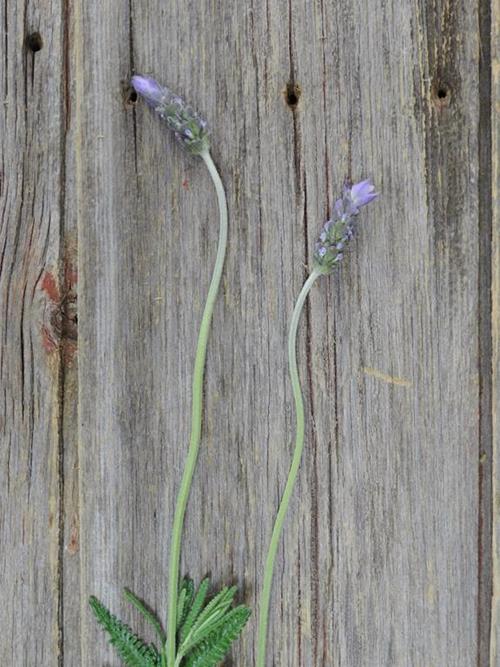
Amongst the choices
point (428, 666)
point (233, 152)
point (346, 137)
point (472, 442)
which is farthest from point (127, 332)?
point (428, 666)

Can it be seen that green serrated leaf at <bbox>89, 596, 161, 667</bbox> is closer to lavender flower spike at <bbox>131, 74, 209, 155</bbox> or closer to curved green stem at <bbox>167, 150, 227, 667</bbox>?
curved green stem at <bbox>167, 150, 227, 667</bbox>

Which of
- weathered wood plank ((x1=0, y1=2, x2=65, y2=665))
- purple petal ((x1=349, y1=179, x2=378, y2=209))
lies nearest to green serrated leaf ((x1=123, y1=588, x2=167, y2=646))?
weathered wood plank ((x1=0, y1=2, x2=65, y2=665))

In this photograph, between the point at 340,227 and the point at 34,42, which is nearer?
the point at 340,227

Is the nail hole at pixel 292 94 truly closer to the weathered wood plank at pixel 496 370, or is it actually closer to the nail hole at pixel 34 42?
the weathered wood plank at pixel 496 370

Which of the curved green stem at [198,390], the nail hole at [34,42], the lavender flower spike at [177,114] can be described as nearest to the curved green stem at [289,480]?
the curved green stem at [198,390]

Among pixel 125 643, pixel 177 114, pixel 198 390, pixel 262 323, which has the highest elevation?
pixel 177 114

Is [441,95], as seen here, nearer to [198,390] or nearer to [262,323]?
[262,323]

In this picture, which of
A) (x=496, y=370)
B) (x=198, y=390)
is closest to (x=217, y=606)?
(x=198, y=390)
